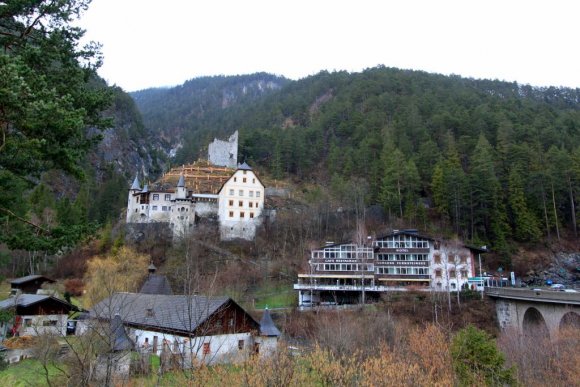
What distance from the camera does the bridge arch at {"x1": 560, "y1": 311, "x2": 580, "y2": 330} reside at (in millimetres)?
29734

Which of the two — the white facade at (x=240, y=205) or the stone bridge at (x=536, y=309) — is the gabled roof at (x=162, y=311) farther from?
the white facade at (x=240, y=205)

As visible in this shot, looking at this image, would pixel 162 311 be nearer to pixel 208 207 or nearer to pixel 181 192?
pixel 181 192

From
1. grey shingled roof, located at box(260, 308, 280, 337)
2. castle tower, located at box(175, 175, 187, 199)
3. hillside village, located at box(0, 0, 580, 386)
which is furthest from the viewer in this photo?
castle tower, located at box(175, 175, 187, 199)

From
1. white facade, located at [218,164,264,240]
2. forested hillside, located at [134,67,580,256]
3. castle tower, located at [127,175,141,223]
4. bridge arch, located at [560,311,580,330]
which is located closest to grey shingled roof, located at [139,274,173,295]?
white facade, located at [218,164,264,240]

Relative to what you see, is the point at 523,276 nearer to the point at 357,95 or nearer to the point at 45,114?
the point at 45,114

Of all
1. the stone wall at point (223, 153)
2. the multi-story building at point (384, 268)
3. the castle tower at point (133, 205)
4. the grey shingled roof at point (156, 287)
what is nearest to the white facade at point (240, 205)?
the castle tower at point (133, 205)

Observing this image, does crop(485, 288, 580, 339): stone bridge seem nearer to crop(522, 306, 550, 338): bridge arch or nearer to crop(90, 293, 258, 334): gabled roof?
crop(522, 306, 550, 338): bridge arch

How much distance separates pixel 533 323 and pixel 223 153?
64.5 metres

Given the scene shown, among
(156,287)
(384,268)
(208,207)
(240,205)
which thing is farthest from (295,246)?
(156,287)

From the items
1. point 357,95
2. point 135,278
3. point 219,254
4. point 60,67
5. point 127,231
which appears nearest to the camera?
point 60,67

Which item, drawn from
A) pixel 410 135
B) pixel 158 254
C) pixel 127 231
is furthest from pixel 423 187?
pixel 127 231

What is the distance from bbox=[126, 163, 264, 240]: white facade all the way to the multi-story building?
13748 millimetres

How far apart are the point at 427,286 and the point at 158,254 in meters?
32.5

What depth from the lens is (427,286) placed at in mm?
44062
